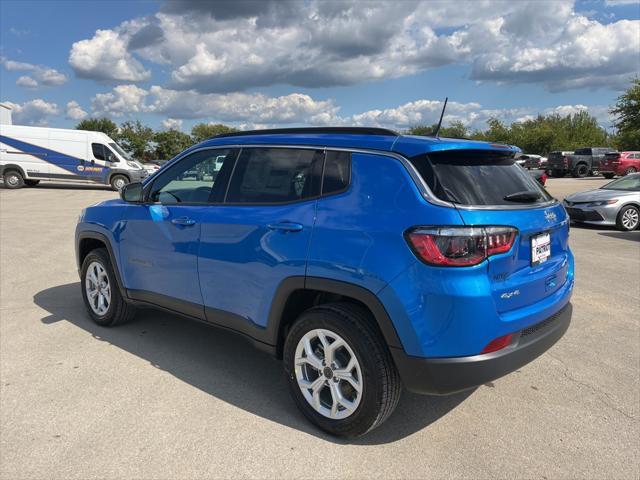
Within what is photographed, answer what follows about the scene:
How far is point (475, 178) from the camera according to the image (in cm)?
279

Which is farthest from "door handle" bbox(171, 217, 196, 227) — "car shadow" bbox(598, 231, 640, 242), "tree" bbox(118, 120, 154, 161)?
"tree" bbox(118, 120, 154, 161)

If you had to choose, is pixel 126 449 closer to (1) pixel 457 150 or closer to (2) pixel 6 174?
(1) pixel 457 150

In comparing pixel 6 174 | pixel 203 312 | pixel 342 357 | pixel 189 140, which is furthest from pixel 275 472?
pixel 189 140

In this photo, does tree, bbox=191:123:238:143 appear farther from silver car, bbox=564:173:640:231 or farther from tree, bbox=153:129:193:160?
silver car, bbox=564:173:640:231

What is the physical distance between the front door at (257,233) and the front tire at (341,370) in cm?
31

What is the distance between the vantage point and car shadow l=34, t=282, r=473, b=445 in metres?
3.18

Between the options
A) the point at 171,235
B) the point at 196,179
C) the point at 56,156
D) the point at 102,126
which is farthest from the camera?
the point at 102,126

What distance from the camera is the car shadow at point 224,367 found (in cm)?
318

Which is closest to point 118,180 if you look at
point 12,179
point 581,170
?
point 12,179

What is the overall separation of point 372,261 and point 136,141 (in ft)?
259

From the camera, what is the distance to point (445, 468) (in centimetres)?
267

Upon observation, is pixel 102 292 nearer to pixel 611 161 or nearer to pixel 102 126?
pixel 611 161

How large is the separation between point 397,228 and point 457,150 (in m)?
0.61

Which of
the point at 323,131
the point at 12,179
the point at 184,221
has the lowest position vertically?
the point at 12,179
